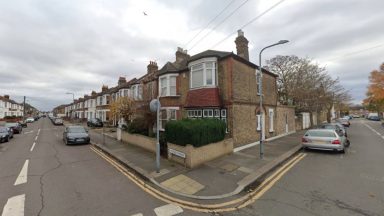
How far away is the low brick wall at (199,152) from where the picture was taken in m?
8.92

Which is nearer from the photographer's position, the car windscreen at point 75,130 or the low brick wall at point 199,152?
the low brick wall at point 199,152

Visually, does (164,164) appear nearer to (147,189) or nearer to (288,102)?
(147,189)

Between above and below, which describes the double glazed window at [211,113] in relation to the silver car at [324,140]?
above

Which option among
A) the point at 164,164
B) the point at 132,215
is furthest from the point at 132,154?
the point at 132,215

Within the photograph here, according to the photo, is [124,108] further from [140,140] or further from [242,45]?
[242,45]

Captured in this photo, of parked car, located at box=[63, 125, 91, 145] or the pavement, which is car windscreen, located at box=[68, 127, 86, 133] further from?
the pavement

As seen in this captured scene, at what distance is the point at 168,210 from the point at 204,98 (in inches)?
360

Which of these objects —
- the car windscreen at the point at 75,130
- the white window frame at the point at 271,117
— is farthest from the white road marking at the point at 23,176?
the white window frame at the point at 271,117

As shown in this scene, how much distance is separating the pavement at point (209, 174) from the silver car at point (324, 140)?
2.27m

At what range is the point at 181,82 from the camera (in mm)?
16297

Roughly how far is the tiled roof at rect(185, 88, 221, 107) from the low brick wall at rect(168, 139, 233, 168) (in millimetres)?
3001

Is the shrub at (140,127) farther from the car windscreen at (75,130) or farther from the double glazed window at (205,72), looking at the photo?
the car windscreen at (75,130)

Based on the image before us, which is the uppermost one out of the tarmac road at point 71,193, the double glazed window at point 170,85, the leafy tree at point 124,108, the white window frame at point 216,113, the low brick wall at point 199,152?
the double glazed window at point 170,85

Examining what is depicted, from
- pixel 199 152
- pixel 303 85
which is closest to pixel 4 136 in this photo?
pixel 199 152
